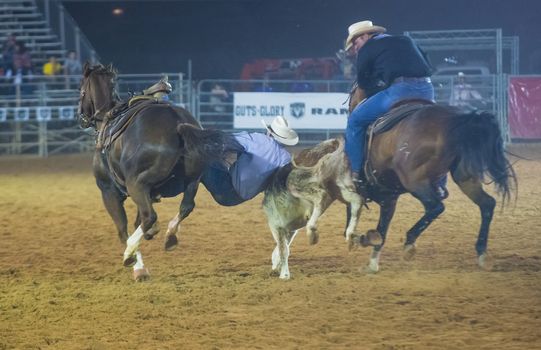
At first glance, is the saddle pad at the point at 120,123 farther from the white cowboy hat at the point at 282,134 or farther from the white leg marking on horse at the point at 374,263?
the white leg marking on horse at the point at 374,263

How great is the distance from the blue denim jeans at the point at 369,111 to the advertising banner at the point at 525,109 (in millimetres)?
13884

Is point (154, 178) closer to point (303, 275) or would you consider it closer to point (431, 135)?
point (303, 275)

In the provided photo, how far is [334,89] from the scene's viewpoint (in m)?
21.4

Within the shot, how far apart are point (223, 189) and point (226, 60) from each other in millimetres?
23287

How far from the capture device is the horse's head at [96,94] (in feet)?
25.0

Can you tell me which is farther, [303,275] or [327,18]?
[327,18]

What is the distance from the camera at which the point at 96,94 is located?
7.63m

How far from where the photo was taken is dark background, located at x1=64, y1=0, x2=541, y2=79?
29.6 m

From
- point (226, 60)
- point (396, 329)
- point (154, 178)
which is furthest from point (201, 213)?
point (226, 60)

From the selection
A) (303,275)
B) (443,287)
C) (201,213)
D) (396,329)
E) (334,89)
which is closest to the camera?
(396,329)

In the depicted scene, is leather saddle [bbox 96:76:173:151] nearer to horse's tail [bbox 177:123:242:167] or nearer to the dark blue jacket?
horse's tail [bbox 177:123:242:167]

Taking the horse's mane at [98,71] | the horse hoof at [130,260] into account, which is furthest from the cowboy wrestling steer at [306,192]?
the horse's mane at [98,71]

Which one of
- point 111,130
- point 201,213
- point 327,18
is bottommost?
point 201,213

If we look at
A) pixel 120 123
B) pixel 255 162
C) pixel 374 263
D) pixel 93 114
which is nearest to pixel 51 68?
pixel 93 114
